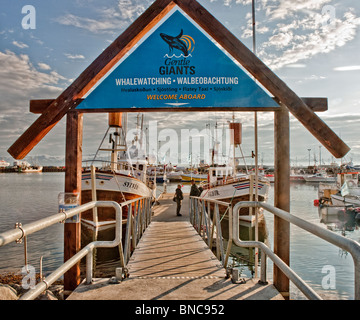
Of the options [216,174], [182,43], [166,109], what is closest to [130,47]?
[182,43]

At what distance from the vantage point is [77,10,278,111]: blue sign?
4.30 m

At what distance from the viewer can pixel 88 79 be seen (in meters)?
4.21

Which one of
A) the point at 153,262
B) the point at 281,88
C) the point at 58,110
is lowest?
the point at 153,262

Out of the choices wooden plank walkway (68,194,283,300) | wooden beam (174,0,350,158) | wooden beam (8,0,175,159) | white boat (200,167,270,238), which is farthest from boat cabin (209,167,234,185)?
wooden beam (8,0,175,159)

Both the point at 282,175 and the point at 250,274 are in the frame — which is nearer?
the point at 282,175

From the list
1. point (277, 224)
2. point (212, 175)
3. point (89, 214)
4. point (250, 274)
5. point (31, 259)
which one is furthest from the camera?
point (212, 175)

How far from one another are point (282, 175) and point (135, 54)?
2.81 m

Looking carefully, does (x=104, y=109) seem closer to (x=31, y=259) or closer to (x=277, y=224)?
(x=277, y=224)

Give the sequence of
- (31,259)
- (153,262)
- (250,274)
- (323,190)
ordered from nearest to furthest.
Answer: (153,262)
(250,274)
(31,259)
(323,190)

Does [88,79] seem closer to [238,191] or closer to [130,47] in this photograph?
[130,47]

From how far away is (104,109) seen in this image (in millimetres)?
4301

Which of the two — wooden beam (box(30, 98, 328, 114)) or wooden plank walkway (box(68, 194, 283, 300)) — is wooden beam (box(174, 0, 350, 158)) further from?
wooden plank walkway (box(68, 194, 283, 300))

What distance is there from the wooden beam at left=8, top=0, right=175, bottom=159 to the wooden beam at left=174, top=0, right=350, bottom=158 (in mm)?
476
